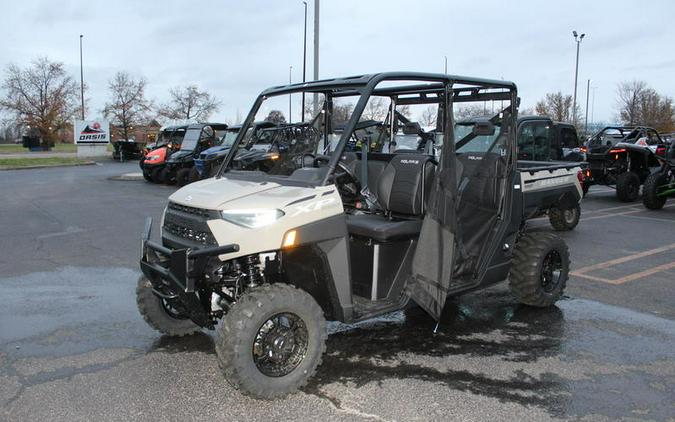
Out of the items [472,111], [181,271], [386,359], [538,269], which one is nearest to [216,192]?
[181,271]

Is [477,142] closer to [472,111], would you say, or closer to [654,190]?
[472,111]

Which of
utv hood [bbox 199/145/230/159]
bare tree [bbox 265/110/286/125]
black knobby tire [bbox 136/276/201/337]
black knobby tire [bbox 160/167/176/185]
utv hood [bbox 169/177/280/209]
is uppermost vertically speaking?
bare tree [bbox 265/110/286/125]

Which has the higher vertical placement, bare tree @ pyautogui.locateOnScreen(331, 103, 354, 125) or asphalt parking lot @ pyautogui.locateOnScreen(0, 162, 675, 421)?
bare tree @ pyautogui.locateOnScreen(331, 103, 354, 125)

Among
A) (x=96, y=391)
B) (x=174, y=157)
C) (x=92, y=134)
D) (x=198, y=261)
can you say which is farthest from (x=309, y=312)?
(x=92, y=134)

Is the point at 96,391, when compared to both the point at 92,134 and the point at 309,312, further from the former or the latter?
A: the point at 92,134

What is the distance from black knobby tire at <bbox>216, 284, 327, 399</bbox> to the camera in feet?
11.6

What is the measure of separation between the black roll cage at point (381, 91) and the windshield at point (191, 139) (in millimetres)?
14410

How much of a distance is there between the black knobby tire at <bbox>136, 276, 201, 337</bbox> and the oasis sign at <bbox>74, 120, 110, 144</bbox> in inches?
1324

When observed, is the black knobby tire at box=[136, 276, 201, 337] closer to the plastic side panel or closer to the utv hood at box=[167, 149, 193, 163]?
the plastic side panel

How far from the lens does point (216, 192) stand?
4012mm

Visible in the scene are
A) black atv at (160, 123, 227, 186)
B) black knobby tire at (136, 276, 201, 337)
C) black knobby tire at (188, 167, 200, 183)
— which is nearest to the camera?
black knobby tire at (136, 276, 201, 337)

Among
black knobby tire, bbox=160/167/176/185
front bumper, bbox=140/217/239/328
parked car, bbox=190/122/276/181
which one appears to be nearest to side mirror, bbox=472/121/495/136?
front bumper, bbox=140/217/239/328

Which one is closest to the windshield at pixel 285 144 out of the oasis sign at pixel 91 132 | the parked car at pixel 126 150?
the parked car at pixel 126 150

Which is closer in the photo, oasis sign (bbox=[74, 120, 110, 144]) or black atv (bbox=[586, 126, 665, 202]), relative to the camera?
black atv (bbox=[586, 126, 665, 202])
